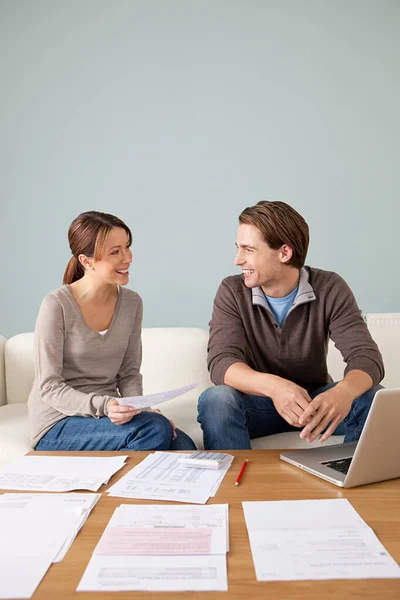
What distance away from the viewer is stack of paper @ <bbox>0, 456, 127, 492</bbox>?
3.62 feet

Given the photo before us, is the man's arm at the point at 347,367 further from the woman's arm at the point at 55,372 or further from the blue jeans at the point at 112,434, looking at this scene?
the woman's arm at the point at 55,372

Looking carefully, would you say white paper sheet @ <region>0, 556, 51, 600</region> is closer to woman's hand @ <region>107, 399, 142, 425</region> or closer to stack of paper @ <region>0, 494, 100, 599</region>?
stack of paper @ <region>0, 494, 100, 599</region>

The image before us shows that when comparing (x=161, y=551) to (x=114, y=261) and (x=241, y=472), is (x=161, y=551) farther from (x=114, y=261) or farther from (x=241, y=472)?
(x=114, y=261)

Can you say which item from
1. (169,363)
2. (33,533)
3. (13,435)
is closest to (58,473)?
(33,533)

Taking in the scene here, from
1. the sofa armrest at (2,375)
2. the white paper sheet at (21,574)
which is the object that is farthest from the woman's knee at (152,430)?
the sofa armrest at (2,375)

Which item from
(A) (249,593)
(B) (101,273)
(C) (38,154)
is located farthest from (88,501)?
(C) (38,154)

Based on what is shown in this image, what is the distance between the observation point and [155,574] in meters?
0.74

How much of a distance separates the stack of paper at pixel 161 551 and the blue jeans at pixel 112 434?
621 mm

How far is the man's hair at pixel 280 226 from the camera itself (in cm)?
185

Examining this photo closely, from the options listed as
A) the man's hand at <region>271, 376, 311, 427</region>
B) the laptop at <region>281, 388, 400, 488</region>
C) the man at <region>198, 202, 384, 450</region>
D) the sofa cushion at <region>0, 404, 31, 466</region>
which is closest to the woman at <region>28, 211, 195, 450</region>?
the sofa cushion at <region>0, 404, 31, 466</region>

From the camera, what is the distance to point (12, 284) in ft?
10.0

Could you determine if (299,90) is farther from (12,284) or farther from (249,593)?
(249,593)

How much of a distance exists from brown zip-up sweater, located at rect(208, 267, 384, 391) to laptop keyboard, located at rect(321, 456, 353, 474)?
23.8 inches

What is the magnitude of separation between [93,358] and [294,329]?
638 mm
